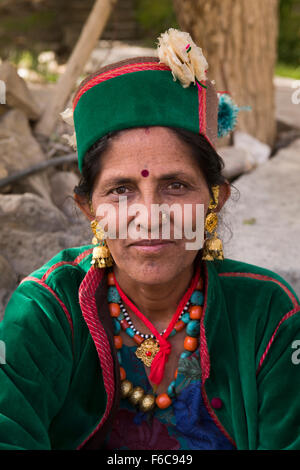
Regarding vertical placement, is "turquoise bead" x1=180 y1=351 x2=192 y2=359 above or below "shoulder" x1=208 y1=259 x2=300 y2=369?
below

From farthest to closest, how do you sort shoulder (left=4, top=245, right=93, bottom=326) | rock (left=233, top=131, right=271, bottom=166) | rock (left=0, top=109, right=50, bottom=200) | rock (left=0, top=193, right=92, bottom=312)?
rock (left=233, top=131, right=271, bottom=166) < rock (left=0, top=109, right=50, bottom=200) < rock (left=0, top=193, right=92, bottom=312) < shoulder (left=4, top=245, right=93, bottom=326)

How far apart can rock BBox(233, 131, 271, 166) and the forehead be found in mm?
4118

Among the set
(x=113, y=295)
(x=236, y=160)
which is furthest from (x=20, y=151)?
(x=113, y=295)

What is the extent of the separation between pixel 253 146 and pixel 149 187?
4306mm

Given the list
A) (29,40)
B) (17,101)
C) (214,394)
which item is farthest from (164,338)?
(29,40)

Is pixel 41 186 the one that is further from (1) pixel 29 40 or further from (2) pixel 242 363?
(1) pixel 29 40

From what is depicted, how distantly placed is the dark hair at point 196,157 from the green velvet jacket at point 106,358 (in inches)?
13.6

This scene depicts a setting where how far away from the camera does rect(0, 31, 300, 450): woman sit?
1781mm

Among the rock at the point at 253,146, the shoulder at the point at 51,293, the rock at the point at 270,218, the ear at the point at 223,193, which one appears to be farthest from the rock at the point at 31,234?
the rock at the point at 253,146

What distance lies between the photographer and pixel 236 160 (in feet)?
18.1

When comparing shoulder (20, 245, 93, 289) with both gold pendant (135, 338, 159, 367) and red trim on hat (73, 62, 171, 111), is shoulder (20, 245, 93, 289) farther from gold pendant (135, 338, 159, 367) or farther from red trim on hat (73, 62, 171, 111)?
red trim on hat (73, 62, 171, 111)

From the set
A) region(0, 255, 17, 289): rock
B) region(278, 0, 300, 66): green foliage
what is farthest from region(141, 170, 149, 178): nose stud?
region(278, 0, 300, 66): green foliage

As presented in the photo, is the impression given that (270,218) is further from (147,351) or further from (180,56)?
(180,56)
